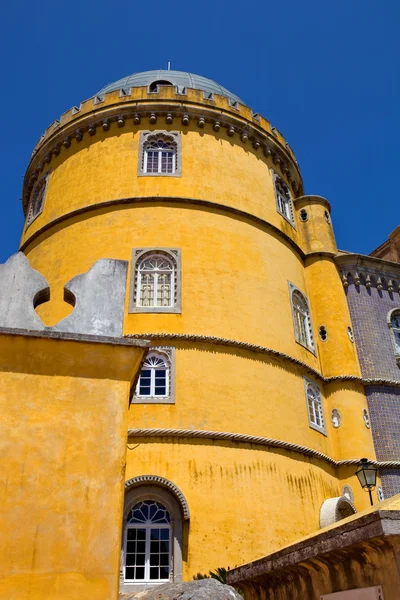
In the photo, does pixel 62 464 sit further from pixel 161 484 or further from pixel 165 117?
pixel 165 117

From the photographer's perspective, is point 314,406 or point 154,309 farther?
point 314,406

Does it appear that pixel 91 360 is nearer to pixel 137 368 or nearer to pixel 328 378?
pixel 137 368

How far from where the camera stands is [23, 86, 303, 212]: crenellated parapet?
18.2 metres

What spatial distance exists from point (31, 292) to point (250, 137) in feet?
45.2

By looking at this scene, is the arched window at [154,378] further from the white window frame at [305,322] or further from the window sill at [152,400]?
the white window frame at [305,322]

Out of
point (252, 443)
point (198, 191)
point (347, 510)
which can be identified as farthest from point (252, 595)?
point (198, 191)

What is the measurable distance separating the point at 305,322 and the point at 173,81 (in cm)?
995

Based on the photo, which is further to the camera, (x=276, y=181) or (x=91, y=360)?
(x=276, y=181)

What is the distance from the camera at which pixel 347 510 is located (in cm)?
1514

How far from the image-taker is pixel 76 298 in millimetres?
6930

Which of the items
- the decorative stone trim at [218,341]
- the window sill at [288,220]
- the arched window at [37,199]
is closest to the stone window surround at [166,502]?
the decorative stone trim at [218,341]

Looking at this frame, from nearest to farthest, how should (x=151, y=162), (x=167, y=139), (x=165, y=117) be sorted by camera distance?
(x=151, y=162) → (x=167, y=139) → (x=165, y=117)

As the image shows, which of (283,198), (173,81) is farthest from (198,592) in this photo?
(173,81)

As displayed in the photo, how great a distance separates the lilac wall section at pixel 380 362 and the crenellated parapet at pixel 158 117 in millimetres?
5635
